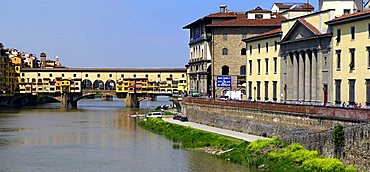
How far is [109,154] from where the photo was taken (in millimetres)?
46094

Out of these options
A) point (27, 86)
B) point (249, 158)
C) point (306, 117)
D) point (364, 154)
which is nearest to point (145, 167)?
point (249, 158)

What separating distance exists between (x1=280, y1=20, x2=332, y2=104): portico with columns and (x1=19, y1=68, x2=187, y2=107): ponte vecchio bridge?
72118 millimetres

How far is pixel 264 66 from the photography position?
209 feet

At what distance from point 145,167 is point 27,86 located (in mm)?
101984

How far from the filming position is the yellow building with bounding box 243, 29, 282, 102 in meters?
60.9

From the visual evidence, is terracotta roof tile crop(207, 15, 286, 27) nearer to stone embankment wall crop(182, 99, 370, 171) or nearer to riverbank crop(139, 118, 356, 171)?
stone embankment wall crop(182, 99, 370, 171)

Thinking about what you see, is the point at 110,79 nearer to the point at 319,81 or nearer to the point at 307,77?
the point at 307,77

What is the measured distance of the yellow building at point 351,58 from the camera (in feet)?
145

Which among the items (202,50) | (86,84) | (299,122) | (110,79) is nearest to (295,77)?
(299,122)

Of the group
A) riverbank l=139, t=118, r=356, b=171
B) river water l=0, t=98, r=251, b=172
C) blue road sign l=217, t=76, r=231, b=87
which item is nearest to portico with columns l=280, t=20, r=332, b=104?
riverbank l=139, t=118, r=356, b=171

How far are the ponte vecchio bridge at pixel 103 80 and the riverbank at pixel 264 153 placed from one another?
258 feet

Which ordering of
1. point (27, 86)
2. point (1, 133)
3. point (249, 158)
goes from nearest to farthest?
point (249, 158) < point (1, 133) < point (27, 86)

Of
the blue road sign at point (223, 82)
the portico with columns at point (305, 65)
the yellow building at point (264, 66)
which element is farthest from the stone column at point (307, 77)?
the blue road sign at point (223, 82)

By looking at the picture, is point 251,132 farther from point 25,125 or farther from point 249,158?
point 25,125
